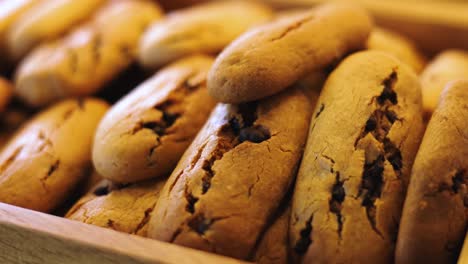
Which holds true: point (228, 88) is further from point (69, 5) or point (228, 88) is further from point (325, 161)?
point (69, 5)

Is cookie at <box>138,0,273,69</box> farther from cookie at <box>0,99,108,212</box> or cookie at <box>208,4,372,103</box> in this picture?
cookie at <box>208,4,372,103</box>

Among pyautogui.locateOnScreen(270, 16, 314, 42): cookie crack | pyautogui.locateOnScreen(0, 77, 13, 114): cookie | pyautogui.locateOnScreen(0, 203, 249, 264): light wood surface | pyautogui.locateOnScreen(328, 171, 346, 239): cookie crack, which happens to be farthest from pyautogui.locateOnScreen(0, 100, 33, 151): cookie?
pyautogui.locateOnScreen(328, 171, 346, 239): cookie crack

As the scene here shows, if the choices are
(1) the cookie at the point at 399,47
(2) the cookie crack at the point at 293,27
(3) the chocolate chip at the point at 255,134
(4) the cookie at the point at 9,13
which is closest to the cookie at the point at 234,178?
(3) the chocolate chip at the point at 255,134

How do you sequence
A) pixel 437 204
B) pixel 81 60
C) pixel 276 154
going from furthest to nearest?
pixel 81 60, pixel 276 154, pixel 437 204

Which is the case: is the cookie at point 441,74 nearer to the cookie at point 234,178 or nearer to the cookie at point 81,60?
the cookie at point 234,178

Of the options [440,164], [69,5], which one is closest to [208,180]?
[440,164]

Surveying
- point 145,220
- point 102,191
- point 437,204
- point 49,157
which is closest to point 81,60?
point 49,157

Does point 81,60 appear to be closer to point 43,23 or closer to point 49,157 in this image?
point 43,23
